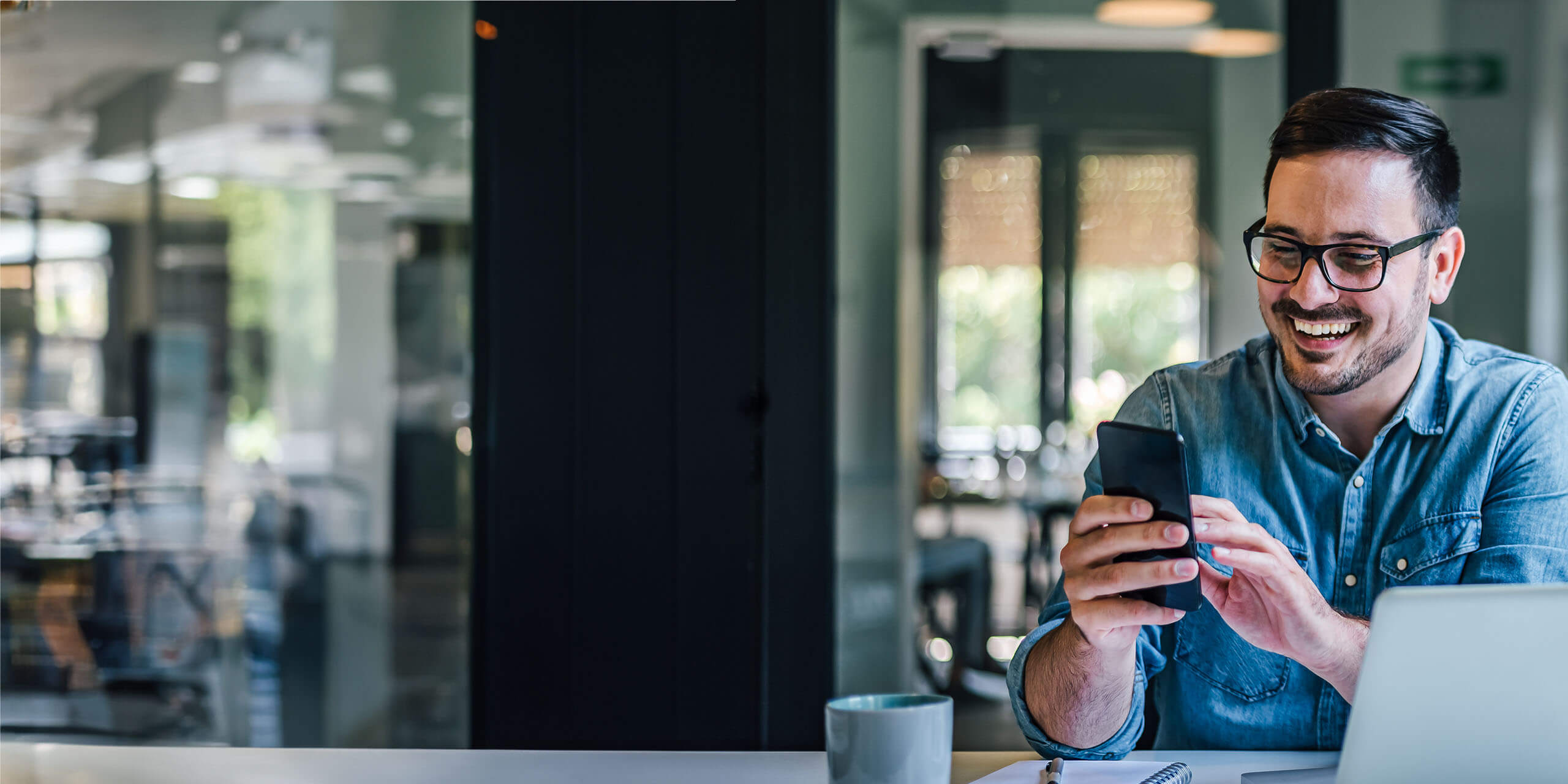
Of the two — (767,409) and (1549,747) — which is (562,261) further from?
(1549,747)

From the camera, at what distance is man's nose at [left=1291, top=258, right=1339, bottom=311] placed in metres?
1.30

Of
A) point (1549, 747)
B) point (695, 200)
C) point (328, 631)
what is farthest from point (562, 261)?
point (1549, 747)

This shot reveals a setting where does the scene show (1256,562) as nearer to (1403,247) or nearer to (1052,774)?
(1052,774)

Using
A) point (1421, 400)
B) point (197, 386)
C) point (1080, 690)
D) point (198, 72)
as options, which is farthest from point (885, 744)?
point (198, 72)

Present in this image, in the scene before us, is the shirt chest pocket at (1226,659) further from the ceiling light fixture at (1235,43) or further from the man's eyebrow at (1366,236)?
the ceiling light fixture at (1235,43)

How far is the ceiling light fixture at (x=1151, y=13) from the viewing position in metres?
3.51

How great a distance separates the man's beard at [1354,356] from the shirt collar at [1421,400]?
0.12 feet

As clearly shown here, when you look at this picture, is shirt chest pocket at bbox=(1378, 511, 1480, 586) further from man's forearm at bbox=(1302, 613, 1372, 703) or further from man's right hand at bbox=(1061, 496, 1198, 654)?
man's right hand at bbox=(1061, 496, 1198, 654)

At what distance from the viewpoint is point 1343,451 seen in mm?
1367

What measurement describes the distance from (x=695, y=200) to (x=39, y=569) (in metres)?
2.12

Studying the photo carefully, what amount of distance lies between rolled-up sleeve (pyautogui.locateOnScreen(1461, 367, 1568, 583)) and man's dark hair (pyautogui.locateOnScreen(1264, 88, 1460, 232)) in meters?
0.25

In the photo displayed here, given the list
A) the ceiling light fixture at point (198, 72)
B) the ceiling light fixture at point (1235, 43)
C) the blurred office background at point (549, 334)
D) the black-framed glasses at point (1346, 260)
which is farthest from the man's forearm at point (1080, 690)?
the ceiling light fixture at point (198, 72)

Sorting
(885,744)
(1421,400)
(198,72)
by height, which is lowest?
(885,744)

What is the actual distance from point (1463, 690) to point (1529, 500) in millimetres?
632
